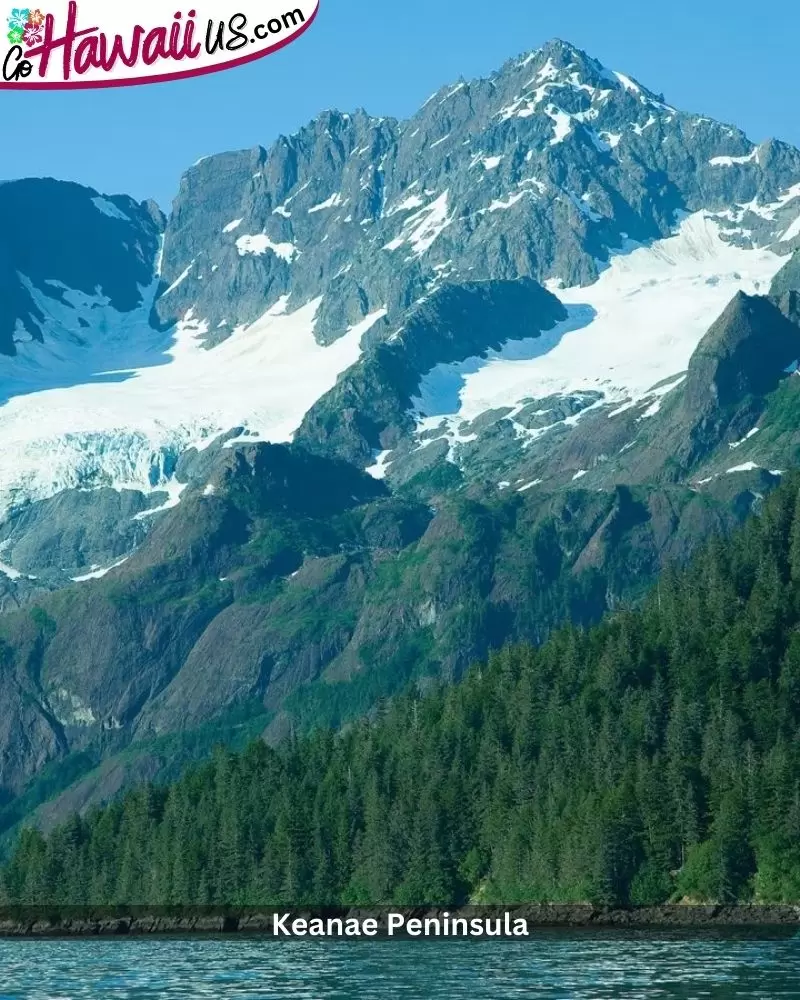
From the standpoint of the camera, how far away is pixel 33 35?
16388cm

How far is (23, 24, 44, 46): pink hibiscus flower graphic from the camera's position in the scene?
163 metres

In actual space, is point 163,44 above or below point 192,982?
above

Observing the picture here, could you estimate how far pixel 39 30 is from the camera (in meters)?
165

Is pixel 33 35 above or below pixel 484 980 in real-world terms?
above

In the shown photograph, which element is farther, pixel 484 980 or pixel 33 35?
pixel 484 980

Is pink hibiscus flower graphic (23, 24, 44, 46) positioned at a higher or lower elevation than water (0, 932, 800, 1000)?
higher

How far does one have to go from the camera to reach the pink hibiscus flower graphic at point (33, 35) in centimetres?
16288

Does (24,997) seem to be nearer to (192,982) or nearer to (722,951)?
(192,982)

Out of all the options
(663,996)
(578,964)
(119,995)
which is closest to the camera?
(663,996)

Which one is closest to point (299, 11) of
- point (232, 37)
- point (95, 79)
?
point (232, 37)

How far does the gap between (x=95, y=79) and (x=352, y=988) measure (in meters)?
69.0

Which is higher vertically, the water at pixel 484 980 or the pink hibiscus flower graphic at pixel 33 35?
the pink hibiscus flower graphic at pixel 33 35

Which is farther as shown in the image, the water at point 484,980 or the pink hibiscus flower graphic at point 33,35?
the water at point 484,980

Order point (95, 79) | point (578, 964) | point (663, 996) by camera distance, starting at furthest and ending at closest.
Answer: point (578, 964), point (663, 996), point (95, 79)
